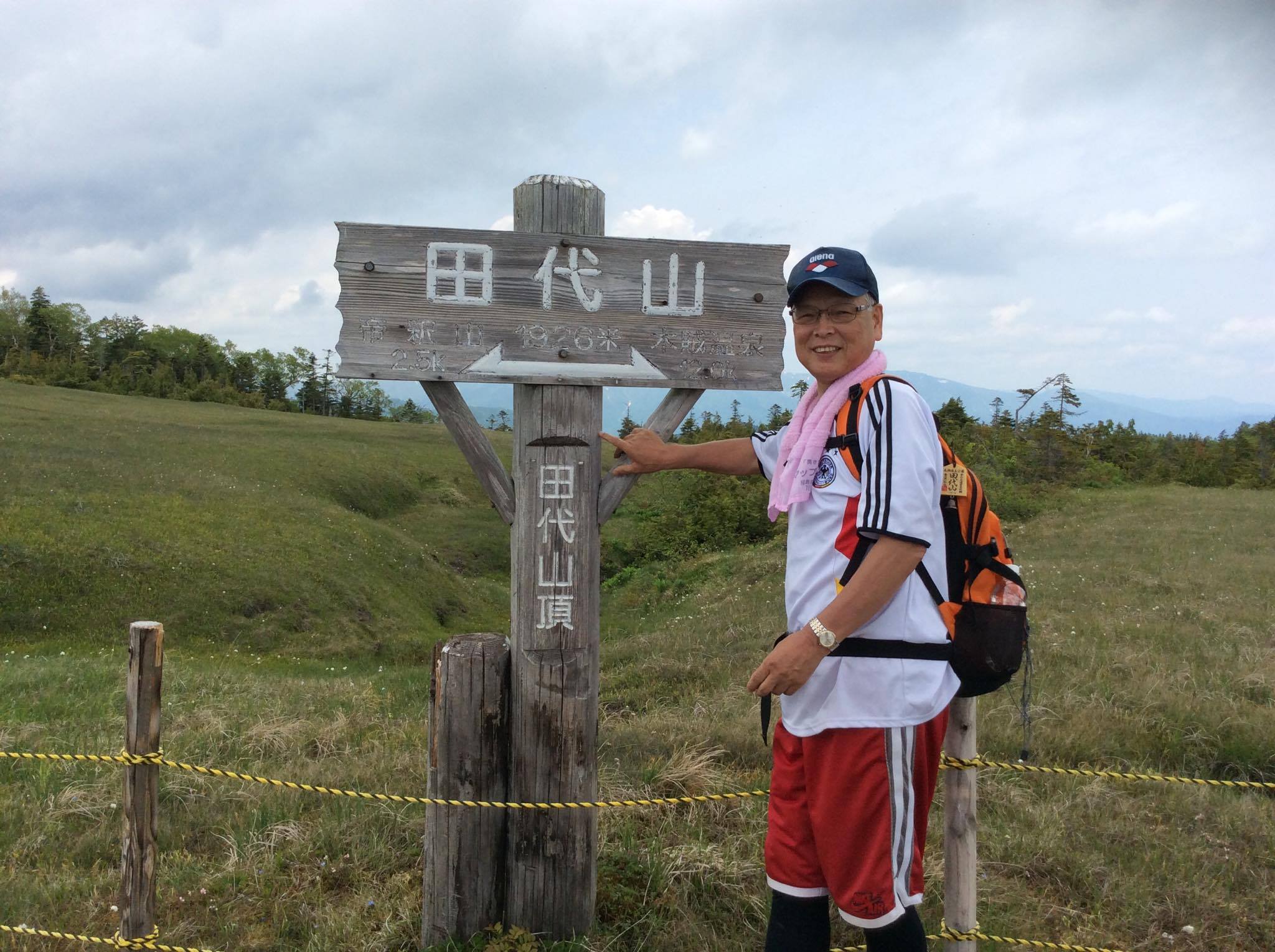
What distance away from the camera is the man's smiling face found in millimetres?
2961

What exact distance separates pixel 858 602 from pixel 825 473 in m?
0.45

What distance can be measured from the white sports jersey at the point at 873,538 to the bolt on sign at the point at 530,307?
1.30m

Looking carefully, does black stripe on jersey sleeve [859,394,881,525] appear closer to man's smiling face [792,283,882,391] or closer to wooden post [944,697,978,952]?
man's smiling face [792,283,882,391]

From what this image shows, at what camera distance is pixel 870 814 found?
266 cm

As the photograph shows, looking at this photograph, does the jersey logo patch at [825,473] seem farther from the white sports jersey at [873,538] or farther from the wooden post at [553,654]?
the wooden post at [553,654]

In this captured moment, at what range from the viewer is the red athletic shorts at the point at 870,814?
2.65 meters

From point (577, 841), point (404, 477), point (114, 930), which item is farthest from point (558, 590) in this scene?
point (404, 477)

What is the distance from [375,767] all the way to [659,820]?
227 cm

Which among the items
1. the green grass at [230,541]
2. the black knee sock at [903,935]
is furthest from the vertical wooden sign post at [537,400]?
the green grass at [230,541]

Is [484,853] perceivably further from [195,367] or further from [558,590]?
[195,367]

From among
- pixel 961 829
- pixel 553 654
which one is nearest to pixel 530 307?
pixel 553 654

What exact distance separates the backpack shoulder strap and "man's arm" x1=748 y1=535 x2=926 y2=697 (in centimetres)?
28

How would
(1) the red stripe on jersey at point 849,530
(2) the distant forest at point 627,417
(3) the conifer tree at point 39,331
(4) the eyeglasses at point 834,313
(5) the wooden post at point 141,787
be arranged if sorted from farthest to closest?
(3) the conifer tree at point 39,331 < (2) the distant forest at point 627,417 < (5) the wooden post at point 141,787 < (4) the eyeglasses at point 834,313 < (1) the red stripe on jersey at point 849,530

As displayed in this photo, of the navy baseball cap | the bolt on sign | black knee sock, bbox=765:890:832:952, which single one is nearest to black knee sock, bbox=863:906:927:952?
black knee sock, bbox=765:890:832:952
